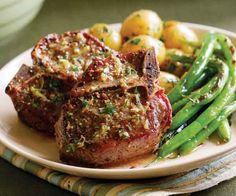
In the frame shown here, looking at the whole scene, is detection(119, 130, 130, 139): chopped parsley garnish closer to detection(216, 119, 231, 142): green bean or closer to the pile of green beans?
the pile of green beans

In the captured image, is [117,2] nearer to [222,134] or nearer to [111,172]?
[222,134]

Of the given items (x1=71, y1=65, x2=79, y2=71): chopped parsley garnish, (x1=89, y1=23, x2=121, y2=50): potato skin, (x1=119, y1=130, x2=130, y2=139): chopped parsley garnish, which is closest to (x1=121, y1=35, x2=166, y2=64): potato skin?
(x1=89, y1=23, x2=121, y2=50): potato skin

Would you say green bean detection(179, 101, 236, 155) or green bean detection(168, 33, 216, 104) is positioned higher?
green bean detection(168, 33, 216, 104)

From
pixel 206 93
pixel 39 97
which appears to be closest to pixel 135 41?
pixel 206 93

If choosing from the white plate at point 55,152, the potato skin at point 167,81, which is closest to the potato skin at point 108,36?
the potato skin at point 167,81

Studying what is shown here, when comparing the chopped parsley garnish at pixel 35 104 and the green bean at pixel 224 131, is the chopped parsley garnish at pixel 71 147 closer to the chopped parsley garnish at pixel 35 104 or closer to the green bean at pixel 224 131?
the chopped parsley garnish at pixel 35 104
